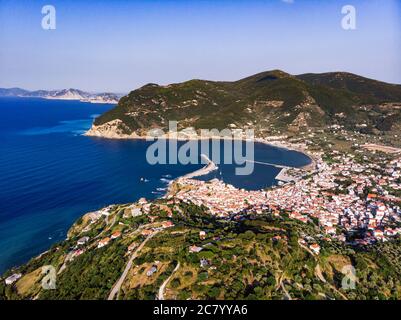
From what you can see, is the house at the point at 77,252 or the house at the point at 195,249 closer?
the house at the point at 195,249

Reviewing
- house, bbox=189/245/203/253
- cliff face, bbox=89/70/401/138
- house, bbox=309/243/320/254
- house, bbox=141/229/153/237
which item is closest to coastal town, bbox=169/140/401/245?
house, bbox=309/243/320/254

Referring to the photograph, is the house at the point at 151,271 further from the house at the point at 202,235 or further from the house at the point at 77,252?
the house at the point at 77,252

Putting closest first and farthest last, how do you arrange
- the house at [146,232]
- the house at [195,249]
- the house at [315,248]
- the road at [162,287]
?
the road at [162,287] < the house at [195,249] < the house at [315,248] < the house at [146,232]

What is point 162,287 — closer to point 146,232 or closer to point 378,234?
point 146,232

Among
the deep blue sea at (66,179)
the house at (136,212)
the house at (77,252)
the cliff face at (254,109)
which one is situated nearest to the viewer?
the house at (77,252)

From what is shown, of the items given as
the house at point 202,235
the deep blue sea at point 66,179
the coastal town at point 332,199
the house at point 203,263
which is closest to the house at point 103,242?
the deep blue sea at point 66,179

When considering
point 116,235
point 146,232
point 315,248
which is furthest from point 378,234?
point 116,235

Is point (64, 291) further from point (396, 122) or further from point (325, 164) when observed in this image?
point (396, 122)

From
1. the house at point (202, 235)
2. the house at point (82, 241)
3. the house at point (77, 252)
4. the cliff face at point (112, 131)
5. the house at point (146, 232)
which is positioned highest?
the cliff face at point (112, 131)
